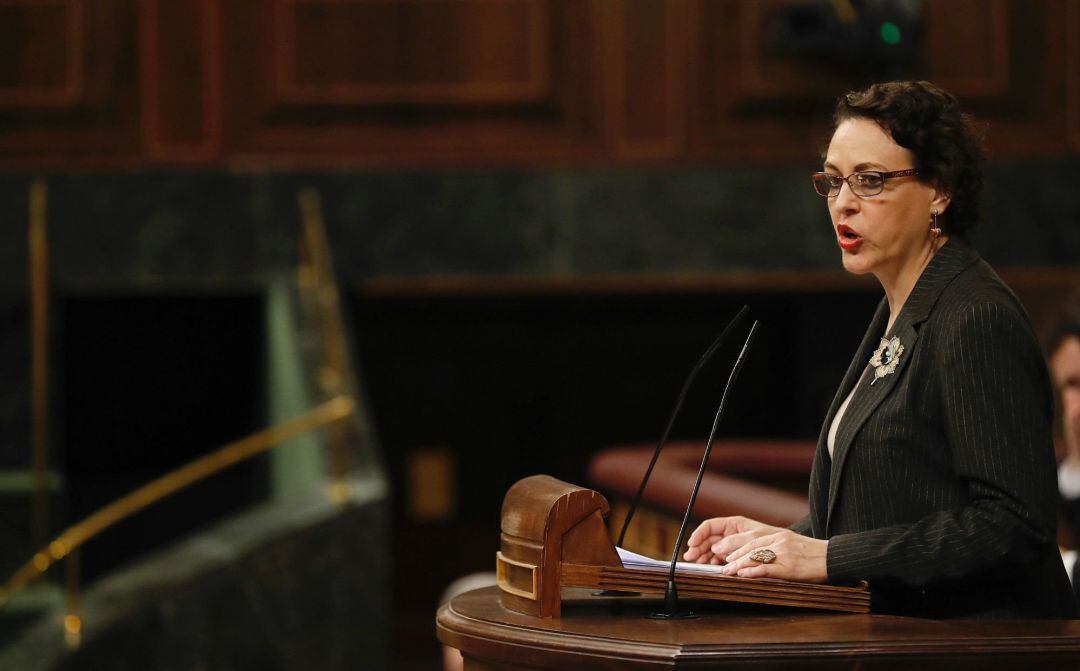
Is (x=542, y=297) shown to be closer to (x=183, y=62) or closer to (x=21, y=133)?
(x=183, y=62)

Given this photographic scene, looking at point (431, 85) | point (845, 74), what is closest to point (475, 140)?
point (431, 85)

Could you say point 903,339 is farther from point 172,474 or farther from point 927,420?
point 172,474

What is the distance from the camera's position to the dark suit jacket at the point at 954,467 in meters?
1.54

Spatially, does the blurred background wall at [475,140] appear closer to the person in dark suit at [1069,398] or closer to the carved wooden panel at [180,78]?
the carved wooden panel at [180,78]

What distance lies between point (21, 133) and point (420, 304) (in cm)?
189

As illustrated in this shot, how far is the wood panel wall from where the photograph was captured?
5.94 metres

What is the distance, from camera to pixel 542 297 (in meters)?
6.74

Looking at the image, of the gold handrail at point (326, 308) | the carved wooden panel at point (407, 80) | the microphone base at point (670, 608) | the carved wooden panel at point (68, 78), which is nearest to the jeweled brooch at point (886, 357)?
the microphone base at point (670, 608)

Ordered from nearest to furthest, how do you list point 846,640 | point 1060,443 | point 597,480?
point 846,640 < point 597,480 < point 1060,443

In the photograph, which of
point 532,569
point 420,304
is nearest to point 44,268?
point 420,304

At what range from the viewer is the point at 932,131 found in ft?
5.57

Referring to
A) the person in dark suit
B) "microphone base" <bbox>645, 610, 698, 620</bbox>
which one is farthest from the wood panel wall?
"microphone base" <bbox>645, 610, 698, 620</bbox>

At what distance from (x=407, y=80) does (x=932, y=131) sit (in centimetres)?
444

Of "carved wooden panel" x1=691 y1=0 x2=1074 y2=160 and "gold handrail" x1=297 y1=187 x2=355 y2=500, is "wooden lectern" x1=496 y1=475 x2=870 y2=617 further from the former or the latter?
"carved wooden panel" x1=691 y1=0 x2=1074 y2=160
